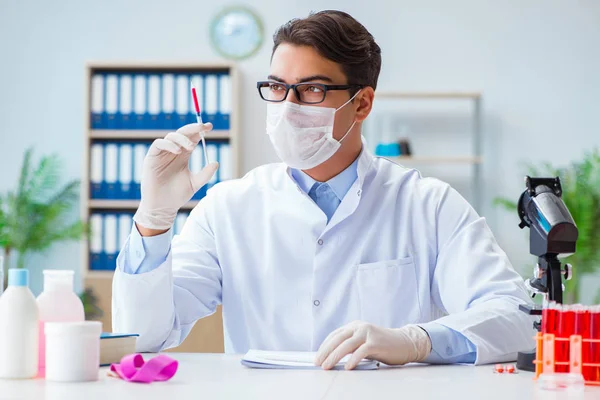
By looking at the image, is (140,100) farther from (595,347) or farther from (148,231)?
(595,347)

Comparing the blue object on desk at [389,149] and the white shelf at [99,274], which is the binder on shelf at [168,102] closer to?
the white shelf at [99,274]

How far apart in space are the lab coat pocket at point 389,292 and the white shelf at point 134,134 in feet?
8.15

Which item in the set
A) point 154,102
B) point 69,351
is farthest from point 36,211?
point 69,351

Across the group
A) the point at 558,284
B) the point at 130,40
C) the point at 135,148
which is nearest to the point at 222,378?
the point at 558,284

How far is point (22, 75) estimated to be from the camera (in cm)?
467

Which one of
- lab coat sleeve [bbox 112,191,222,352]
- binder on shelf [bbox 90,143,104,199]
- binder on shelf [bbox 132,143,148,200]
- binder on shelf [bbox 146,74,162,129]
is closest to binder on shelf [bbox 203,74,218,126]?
binder on shelf [bbox 146,74,162,129]

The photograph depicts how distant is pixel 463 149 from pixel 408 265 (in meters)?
2.82

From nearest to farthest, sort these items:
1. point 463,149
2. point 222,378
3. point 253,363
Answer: point 222,378, point 253,363, point 463,149

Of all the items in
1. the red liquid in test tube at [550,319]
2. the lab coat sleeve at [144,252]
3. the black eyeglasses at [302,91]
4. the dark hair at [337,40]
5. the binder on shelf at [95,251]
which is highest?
the dark hair at [337,40]

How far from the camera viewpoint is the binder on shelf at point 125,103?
4.26 metres

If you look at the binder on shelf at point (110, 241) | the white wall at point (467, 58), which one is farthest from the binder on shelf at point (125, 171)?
the white wall at point (467, 58)

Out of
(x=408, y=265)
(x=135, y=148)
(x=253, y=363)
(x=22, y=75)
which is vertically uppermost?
(x=22, y=75)

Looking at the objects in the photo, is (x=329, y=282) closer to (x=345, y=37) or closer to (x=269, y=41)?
(x=345, y=37)

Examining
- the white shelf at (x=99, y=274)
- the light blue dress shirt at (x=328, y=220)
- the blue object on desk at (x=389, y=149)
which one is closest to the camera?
the light blue dress shirt at (x=328, y=220)
